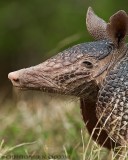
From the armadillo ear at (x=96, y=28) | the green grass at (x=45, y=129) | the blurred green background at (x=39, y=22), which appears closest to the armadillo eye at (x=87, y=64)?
the armadillo ear at (x=96, y=28)

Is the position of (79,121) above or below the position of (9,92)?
above

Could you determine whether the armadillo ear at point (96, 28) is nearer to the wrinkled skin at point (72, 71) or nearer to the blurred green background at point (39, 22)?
the wrinkled skin at point (72, 71)

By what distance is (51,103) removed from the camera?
1026 cm

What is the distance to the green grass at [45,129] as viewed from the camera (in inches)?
312

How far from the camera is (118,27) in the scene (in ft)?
20.9

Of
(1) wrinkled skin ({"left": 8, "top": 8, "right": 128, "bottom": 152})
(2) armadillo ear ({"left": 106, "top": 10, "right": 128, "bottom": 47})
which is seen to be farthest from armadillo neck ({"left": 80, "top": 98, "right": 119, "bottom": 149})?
(2) armadillo ear ({"left": 106, "top": 10, "right": 128, "bottom": 47})

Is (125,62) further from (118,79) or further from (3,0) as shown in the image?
(3,0)

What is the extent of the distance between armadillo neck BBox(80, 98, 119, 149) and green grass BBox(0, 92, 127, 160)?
2.13 ft

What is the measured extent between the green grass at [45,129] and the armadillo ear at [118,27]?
1.27m

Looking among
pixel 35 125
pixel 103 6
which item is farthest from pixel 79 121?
pixel 103 6

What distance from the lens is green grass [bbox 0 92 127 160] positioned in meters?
7.91

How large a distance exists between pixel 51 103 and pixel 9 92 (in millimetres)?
7540

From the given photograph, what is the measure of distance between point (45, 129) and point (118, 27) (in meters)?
3.03

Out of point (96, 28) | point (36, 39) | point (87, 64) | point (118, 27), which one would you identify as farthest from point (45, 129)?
point (36, 39)
